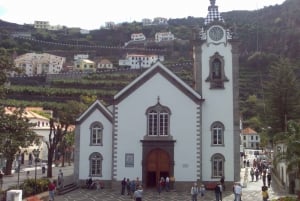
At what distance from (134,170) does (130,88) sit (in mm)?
6688

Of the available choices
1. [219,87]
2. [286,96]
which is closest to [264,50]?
[286,96]

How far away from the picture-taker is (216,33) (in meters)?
38.8

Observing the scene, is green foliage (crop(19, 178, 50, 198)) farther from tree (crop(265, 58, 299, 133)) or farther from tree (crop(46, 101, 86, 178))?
tree (crop(265, 58, 299, 133))

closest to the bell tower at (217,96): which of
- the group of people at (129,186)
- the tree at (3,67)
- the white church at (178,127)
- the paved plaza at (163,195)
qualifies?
the white church at (178,127)

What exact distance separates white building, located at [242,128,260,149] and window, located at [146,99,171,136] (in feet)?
274

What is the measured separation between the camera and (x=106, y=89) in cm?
11994

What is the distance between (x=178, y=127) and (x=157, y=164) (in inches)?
136

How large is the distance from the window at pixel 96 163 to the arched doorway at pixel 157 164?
163 inches

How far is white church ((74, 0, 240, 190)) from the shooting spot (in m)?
37.3

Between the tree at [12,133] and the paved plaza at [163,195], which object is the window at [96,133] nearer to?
the paved plaza at [163,195]

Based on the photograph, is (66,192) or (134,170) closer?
(66,192)

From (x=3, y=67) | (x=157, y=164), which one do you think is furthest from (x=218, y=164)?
(x=3, y=67)

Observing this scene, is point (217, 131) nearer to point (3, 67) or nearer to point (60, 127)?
point (3, 67)

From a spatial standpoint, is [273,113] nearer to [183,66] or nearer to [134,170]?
[134,170]
